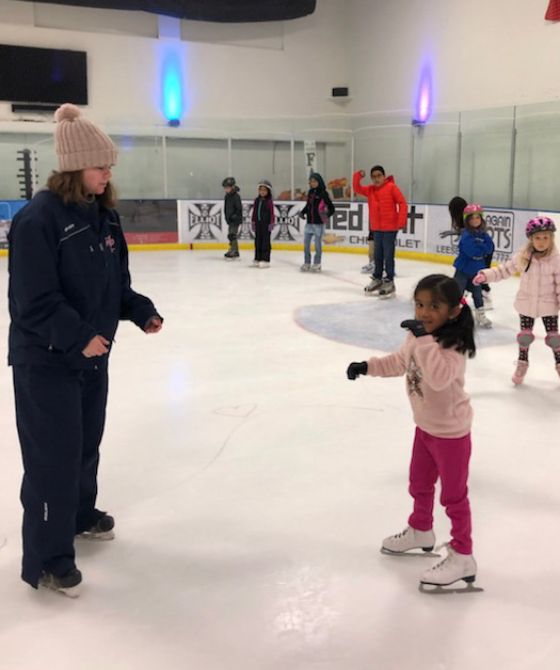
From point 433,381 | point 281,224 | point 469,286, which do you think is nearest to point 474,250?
point 469,286

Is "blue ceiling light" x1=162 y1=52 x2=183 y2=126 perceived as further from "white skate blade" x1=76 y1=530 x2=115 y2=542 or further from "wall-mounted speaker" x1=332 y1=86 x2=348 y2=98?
"white skate blade" x1=76 y1=530 x2=115 y2=542

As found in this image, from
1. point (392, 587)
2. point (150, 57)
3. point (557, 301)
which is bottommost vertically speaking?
point (392, 587)

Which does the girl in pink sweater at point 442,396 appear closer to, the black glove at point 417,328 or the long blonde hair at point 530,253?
the black glove at point 417,328

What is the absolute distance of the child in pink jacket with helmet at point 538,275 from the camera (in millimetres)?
4195

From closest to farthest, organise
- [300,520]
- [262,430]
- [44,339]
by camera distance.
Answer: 1. [44,339]
2. [300,520]
3. [262,430]

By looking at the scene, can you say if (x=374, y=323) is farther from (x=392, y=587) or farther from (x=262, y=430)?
(x=392, y=587)

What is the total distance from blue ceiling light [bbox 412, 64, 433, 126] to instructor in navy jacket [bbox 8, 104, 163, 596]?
12.8 metres

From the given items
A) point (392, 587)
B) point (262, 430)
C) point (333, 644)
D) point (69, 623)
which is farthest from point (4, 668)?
point (262, 430)

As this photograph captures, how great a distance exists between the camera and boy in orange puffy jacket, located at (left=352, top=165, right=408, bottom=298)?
25.7 feet

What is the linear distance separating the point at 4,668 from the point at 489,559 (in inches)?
58.3

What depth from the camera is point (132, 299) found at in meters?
2.41

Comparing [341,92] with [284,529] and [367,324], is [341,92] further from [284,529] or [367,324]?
[284,529]

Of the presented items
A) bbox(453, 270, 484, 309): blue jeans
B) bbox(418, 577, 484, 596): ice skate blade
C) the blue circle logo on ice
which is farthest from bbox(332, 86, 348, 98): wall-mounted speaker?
bbox(418, 577, 484, 596): ice skate blade

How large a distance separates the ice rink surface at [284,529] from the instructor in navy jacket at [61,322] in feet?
0.78
